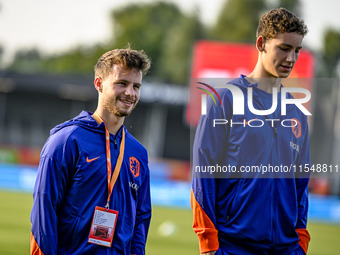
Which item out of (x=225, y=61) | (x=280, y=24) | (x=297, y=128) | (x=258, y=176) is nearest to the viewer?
(x=258, y=176)

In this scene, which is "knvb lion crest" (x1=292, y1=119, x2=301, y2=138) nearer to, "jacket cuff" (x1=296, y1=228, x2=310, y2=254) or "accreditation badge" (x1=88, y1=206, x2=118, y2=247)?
"jacket cuff" (x1=296, y1=228, x2=310, y2=254)

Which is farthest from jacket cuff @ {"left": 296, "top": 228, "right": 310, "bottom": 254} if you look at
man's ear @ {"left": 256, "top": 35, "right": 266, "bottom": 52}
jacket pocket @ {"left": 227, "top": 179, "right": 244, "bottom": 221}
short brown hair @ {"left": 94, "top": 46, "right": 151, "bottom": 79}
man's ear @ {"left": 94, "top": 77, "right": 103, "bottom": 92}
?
man's ear @ {"left": 94, "top": 77, "right": 103, "bottom": 92}

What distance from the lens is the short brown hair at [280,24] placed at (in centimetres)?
329

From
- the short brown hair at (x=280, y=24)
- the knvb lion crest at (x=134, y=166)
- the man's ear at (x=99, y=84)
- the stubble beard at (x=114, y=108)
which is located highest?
the short brown hair at (x=280, y=24)

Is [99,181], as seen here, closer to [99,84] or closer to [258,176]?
[99,84]

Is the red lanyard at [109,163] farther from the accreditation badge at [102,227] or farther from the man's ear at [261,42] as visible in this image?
the man's ear at [261,42]

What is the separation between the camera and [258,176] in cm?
318

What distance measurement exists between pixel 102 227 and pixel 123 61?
98 cm

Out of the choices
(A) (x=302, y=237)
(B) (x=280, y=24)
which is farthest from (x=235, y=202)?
(B) (x=280, y=24)

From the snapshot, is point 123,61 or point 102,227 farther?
point 123,61

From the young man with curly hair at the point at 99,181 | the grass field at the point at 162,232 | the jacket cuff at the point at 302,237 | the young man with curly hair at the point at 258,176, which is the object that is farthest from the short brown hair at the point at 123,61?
the grass field at the point at 162,232

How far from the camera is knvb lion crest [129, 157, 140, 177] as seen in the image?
347 centimetres

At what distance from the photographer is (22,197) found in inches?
656

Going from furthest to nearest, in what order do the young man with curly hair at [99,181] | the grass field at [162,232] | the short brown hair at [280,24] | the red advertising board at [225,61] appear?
1. the red advertising board at [225,61]
2. the grass field at [162,232]
3. the short brown hair at [280,24]
4. the young man with curly hair at [99,181]
